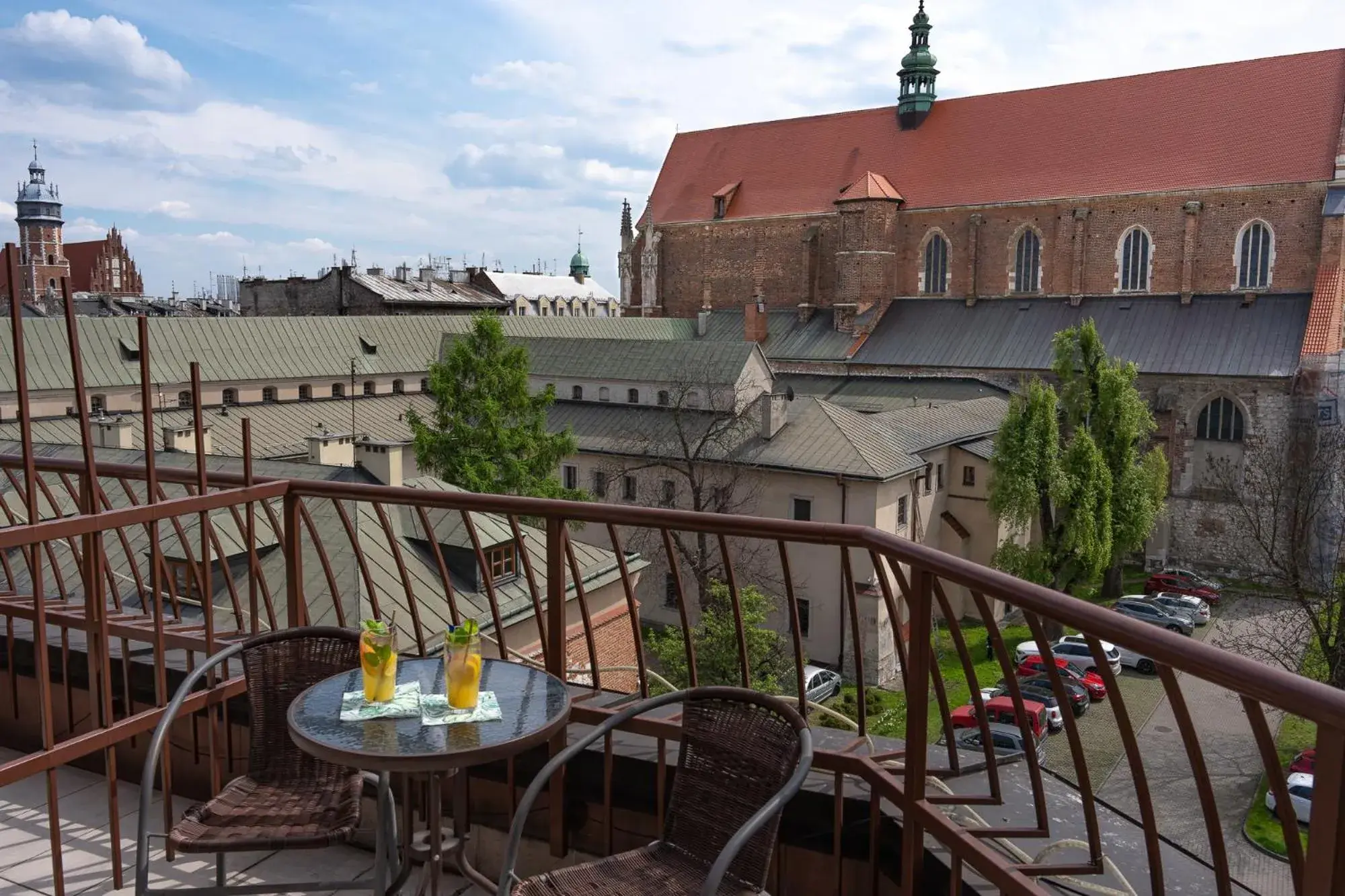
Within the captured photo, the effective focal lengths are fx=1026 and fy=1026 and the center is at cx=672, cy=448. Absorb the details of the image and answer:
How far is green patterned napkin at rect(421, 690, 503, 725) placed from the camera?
2.69 meters

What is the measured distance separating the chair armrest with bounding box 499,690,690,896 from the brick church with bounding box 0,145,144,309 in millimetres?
79371

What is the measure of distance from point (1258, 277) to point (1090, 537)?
1438 centimetres

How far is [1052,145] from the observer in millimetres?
36188

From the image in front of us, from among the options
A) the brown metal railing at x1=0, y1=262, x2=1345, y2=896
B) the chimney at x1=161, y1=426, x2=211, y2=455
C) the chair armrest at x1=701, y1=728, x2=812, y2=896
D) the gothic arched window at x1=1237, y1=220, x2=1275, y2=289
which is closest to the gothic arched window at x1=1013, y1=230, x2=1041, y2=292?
the gothic arched window at x1=1237, y1=220, x2=1275, y2=289

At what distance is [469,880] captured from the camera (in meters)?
3.37

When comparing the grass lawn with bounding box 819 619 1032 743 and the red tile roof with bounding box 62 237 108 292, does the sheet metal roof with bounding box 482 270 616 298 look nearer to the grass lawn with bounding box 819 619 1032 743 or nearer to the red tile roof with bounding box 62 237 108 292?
the red tile roof with bounding box 62 237 108 292

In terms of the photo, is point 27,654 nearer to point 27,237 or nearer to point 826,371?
point 826,371

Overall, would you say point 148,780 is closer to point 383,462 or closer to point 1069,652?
point 383,462

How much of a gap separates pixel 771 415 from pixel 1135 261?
1697 centimetres

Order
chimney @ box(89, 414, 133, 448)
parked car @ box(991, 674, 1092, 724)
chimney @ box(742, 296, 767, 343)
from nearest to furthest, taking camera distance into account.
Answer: parked car @ box(991, 674, 1092, 724) → chimney @ box(89, 414, 133, 448) → chimney @ box(742, 296, 767, 343)

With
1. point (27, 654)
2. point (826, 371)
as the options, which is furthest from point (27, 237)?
point (27, 654)

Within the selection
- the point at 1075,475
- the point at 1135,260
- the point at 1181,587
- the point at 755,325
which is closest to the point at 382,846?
the point at 1075,475

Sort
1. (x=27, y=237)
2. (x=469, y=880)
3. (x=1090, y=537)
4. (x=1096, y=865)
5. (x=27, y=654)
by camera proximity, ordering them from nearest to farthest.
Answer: (x=1096, y=865), (x=469, y=880), (x=27, y=654), (x=1090, y=537), (x=27, y=237)

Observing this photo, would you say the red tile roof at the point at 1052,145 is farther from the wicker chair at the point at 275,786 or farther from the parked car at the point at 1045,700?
the wicker chair at the point at 275,786
